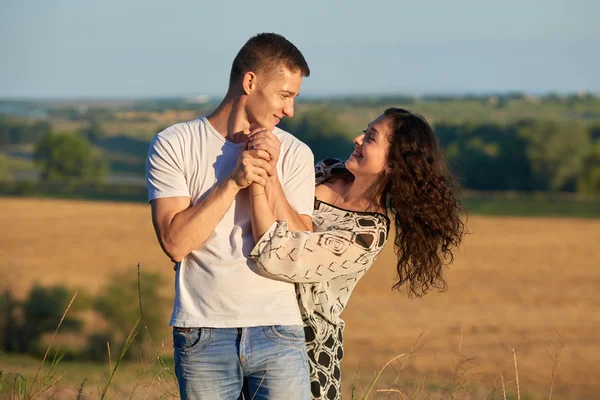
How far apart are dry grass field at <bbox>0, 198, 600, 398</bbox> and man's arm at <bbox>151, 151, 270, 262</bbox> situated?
14.8 m

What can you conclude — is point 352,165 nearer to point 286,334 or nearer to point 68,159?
point 286,334

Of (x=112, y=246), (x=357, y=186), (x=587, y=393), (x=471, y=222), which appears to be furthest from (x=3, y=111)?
(x=357, y=186)

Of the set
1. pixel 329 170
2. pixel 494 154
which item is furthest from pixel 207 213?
pixel 494 154

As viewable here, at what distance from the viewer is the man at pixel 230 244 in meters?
3.07

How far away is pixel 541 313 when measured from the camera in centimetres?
3894

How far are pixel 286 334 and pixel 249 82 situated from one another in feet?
3.20

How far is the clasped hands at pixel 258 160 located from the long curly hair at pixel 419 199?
0.77 metres

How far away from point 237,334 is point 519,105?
9897 centimetres

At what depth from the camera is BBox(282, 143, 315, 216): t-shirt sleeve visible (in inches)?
131

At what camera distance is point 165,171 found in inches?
124

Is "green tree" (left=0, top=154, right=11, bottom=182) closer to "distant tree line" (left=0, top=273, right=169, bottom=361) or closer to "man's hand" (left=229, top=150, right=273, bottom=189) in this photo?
"distant tree line" (left=0, top=273, right=169, bottom=361)

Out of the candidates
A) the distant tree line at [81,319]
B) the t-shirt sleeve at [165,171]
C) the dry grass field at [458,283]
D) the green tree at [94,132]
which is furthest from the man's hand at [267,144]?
the green tree at [94,132]

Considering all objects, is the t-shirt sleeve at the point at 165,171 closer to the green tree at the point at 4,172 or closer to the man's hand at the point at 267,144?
the man's hand at the point at 267,144

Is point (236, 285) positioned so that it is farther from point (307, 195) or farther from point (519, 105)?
point (519, 105)
